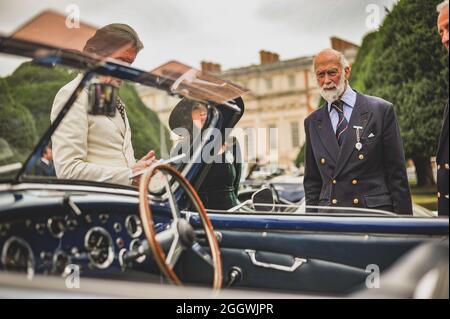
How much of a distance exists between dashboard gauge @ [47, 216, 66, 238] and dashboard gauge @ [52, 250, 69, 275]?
0.24 feet

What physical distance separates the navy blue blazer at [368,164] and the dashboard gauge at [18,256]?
1.51 metres

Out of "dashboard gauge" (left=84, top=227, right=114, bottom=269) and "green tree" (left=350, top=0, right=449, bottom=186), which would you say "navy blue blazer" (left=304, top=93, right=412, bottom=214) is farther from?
"green tree" (left=350, top=0, right=449, bottom=186)

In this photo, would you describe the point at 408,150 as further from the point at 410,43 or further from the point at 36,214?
the point at 36,214

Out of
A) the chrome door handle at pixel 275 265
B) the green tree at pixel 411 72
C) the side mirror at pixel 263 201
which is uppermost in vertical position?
the green tree at pixel 411 72

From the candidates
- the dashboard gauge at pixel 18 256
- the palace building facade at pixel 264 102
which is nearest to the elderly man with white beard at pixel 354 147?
the palace building facade at pixel 264 102

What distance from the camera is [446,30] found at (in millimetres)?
1666

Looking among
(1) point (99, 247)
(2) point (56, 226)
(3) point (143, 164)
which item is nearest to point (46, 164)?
(2) point (56, 226)

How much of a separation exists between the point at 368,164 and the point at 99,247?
1.41 meters

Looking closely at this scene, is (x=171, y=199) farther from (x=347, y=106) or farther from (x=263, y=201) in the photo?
(x=347, y=106)

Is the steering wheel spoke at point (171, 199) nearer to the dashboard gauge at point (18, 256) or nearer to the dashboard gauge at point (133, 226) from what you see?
the dashboard gauge at point (133, 226)

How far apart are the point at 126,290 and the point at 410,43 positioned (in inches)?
267

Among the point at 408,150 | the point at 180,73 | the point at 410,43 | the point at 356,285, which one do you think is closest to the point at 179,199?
the point at 180,73

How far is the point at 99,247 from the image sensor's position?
5.76 ft

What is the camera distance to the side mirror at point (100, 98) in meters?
1.72
